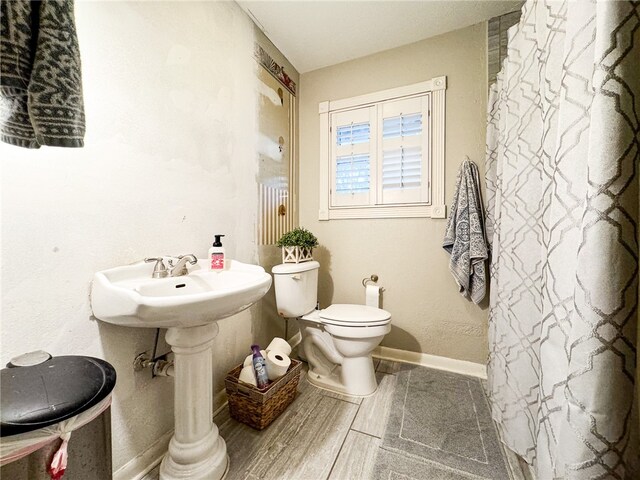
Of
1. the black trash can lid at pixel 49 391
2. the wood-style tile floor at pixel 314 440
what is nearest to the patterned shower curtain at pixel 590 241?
the wood-style tile floor at pixel 314 440

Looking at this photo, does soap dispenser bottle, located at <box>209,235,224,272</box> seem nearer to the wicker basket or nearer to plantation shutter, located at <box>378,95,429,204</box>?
the wicker basket

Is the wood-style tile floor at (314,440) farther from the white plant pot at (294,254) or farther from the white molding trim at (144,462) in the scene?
the white plant pot at (294,254)

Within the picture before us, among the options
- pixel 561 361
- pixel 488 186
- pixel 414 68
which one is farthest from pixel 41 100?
pixel 414 68

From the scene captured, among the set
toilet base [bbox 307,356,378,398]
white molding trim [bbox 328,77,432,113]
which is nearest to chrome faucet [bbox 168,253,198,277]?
toilet base [bbox 307,356,378,398]

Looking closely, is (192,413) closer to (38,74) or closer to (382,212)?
(38,74)

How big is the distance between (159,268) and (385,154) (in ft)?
5.29

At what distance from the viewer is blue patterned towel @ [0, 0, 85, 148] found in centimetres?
50

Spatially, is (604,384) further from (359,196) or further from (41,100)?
(359,196)

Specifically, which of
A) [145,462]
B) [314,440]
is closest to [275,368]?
[314,440]

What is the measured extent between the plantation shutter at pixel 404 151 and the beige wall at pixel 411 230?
0.15 meters

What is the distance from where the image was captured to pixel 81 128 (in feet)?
1.90

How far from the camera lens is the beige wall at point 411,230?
1655 millimetres

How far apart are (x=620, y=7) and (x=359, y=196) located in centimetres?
148

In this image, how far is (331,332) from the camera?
1461mm
